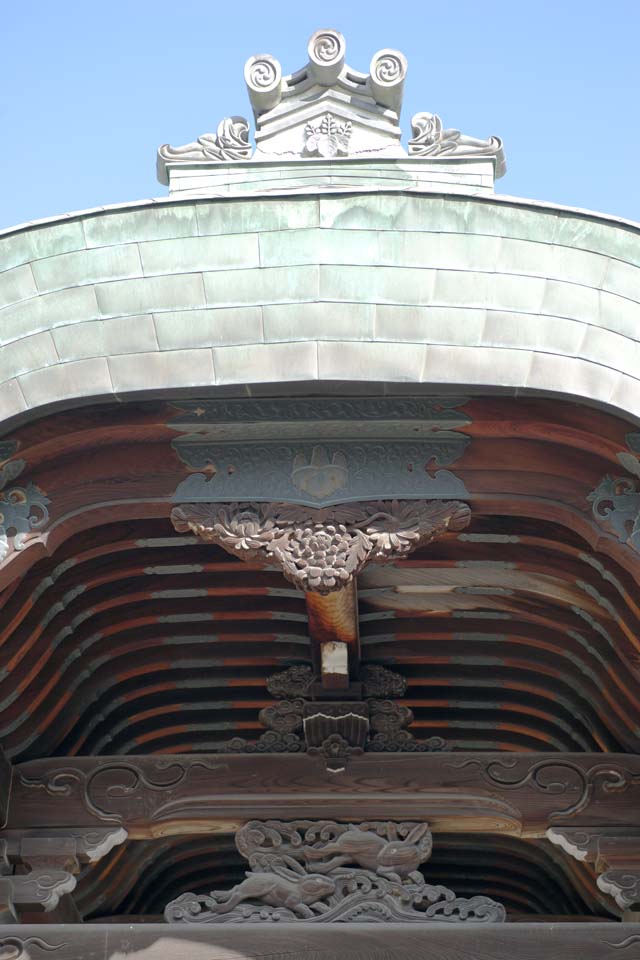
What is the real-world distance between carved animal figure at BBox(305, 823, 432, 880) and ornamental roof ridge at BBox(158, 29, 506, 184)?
3.44 m

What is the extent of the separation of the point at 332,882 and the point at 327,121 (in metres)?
3.84

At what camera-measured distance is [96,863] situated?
793 centimetres

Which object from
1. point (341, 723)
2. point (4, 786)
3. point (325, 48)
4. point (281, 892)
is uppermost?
point (325, 48)

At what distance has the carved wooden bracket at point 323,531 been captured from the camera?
6211 millimetres

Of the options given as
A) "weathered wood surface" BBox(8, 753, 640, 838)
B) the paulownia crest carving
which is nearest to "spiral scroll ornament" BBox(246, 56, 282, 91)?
"weathered wood surface" BBox(8, 753, 640, 838)

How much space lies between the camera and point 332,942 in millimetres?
6730

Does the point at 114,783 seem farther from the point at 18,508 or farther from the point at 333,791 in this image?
the point at 18,508

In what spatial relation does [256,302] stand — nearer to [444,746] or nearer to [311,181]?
[311,181]

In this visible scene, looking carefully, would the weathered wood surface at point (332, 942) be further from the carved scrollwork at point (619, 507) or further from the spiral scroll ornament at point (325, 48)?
the spiral scroll ornament at point (325, 48)

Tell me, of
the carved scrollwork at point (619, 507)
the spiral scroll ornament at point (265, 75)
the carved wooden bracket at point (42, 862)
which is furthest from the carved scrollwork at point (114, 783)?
the spiral scroll ornament at point (265, 75)

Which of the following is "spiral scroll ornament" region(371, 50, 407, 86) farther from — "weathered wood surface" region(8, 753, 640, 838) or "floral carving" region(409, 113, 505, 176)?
"weathered wood surface" region(8, 753, 640, 838)

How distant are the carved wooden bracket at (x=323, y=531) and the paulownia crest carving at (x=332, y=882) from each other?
66.4 inches

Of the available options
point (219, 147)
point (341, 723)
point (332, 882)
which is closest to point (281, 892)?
point (332, 882)

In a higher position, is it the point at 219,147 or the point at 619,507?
the point at 219,147
